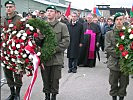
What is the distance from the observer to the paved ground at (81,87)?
696cm

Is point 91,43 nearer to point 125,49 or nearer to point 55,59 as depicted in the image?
point 55,59

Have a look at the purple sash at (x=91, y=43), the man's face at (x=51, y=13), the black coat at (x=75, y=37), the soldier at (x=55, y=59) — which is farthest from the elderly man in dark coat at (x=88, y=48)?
the man's face at (x=51, y=13)

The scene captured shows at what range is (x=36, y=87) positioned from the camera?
7.71 meters

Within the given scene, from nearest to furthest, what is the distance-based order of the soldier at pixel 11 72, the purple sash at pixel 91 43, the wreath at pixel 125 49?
1. the wreath at pixel 125 49
2. the soldier at pixel 11 72
3. the purple sash at pixel 91 43

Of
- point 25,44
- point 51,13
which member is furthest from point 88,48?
point 25,44

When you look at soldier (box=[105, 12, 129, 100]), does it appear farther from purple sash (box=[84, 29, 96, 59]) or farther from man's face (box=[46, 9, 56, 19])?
purple sash (box=[84, 29, 96, 59])

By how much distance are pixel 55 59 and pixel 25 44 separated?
750mm

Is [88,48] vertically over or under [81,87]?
over

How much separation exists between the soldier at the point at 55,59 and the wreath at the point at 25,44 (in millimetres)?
219

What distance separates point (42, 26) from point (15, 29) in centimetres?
51

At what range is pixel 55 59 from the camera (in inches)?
235

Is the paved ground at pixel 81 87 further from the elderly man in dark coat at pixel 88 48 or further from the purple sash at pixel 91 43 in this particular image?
the purple sash at pixel 91 43

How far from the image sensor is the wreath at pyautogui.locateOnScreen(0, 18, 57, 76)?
5.51 m

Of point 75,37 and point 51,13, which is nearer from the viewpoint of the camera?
point 51,13
